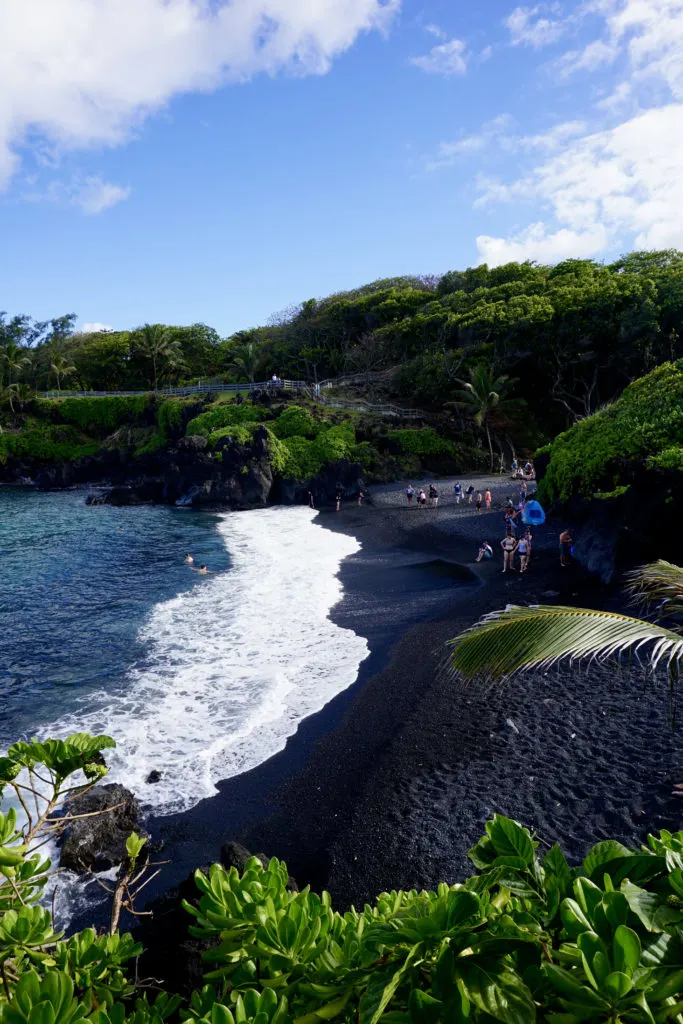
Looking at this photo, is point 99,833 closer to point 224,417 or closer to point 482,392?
point 482,392

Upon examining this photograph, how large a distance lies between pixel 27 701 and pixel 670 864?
1305 cm

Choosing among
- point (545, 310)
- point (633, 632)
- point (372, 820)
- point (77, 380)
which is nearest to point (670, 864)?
point (633, 632)

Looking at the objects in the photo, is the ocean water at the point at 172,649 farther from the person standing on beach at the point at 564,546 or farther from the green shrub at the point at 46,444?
the green shrub at the point at 46,444

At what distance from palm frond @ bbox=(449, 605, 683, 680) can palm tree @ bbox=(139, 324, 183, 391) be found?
Result: 59.2 m

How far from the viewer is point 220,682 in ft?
40.0

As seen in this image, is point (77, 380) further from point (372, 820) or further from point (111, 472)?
point (372, 820)

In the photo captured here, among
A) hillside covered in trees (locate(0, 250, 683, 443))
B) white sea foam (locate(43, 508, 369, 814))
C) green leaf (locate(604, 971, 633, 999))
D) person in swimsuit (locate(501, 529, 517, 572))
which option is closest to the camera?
green leaf (locate(604, 971, 633, 999))

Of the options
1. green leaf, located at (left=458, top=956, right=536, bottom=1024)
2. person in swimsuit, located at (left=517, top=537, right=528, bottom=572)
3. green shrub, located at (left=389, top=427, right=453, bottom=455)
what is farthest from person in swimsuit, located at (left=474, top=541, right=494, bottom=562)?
green shrub, located at (left=389, top=427, right=453, bottom=455)

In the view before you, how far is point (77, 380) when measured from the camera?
66188mm

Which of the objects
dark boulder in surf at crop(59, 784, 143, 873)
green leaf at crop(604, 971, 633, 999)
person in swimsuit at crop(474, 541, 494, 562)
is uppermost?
green leaf at crop(604, 971, 633, 999)

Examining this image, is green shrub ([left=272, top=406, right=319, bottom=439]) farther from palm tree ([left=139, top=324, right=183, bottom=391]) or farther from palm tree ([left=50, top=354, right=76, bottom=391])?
palm tree ([left=50, top=354, right=76, bottom=391])

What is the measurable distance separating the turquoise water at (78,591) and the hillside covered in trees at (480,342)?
81.7ft

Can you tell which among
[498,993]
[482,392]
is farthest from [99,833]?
[482,392]

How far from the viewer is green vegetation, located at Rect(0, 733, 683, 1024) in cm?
129
